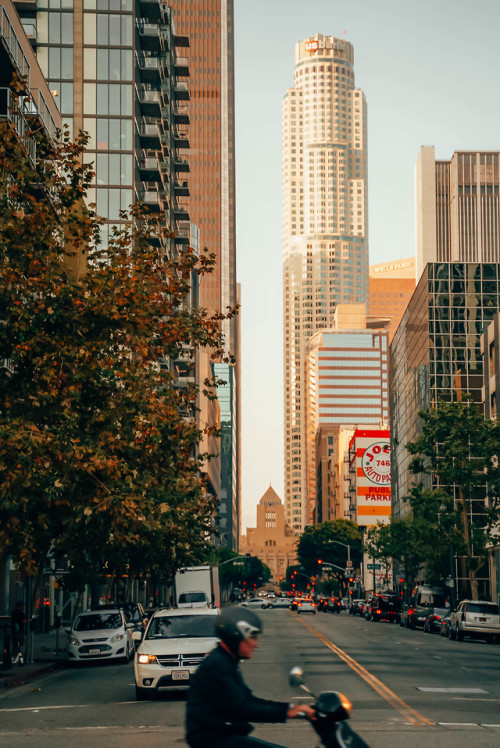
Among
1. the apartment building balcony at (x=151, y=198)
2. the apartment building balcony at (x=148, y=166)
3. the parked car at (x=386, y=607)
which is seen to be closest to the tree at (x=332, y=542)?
the apartment building balcony at (x=151, y=198)

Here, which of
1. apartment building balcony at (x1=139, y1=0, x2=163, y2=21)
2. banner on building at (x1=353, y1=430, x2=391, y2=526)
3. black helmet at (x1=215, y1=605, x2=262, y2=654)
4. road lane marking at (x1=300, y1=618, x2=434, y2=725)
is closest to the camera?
black helmet at (x1=215, y1=605, x2=262, y2=654)

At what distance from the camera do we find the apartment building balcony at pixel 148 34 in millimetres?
82000

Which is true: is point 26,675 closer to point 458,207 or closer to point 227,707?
point 227,707

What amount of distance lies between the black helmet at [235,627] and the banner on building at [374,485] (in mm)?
141939

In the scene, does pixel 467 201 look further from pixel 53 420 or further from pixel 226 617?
pixel 226 617

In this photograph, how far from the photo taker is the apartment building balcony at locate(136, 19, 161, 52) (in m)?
82.0

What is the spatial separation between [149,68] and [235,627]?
7935cm

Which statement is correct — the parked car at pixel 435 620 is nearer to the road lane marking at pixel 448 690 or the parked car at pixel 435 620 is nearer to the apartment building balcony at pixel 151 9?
the road lane marking at pixel 448 690

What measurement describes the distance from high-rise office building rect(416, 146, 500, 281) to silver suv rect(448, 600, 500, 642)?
129850mm

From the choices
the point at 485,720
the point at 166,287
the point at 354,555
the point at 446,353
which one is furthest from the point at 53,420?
the point at 354,555

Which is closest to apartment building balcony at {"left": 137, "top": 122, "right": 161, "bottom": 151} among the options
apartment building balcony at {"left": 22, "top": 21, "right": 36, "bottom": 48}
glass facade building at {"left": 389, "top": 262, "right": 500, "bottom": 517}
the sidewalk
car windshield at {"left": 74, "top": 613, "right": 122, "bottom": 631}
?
apartment building balcony at {"left": 22, "top": 21, "right": 36, "bottom": 48}

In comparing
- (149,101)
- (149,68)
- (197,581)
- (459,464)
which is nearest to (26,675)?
(197,581)

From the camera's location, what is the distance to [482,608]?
148ft

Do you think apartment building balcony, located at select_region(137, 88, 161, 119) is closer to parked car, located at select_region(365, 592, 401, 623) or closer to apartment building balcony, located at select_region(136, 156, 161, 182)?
apartment building balcony, located at select_region(136, 156, 161, 182)
